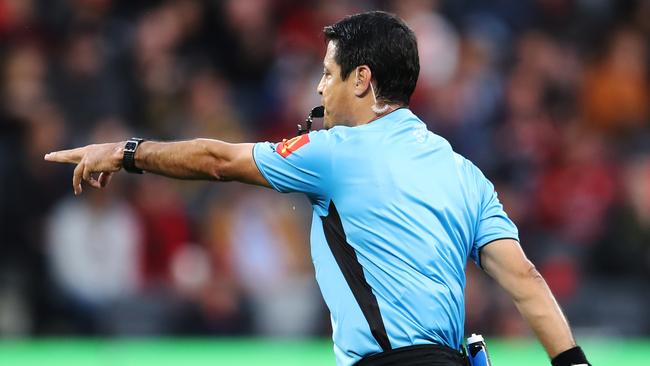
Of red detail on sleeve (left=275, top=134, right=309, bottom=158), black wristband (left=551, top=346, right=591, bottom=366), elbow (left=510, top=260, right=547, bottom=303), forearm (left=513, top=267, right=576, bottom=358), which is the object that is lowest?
black wristband (left=551, top=346, right=591, bottom=366)

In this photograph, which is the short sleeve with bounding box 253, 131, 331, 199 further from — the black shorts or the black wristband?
the black wristband

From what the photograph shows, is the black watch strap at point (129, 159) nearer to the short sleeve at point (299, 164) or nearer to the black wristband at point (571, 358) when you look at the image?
the short sleeve at point (299, 164)

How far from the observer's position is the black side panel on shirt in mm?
4477

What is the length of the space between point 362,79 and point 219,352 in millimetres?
5340

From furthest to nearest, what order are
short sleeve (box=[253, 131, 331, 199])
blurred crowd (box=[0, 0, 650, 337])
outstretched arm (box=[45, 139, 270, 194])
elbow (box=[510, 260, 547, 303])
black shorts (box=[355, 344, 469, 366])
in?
blurred crowd (box=[0, 0, 650, 337])
elbow (box=[510, 260, 547, 303])
outstretched arm (box=[45, 139, 270, 194])
short sleeve (box=[253, 131, 331, 199])
black shorts (box=[355, 344, 469, 366])

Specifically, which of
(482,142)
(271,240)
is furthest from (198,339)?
(482,142)

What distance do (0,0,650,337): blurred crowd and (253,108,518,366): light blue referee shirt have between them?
593 cm

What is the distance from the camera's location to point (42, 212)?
10961mm

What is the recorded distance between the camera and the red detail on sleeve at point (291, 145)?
4.58 meters

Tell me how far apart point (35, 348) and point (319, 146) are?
19.6 feet

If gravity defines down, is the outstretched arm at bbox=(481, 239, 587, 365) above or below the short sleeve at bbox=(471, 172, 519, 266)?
below

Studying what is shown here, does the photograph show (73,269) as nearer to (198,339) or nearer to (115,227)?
(115,227)

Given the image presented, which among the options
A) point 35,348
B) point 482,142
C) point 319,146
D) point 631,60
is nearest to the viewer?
point 319,146

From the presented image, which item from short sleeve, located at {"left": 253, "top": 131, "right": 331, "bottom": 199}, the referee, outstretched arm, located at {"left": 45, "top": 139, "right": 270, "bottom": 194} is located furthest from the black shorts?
outstretched arm, located at {"left": 45, "top": 139, "right": 270, "bottom": 194}
